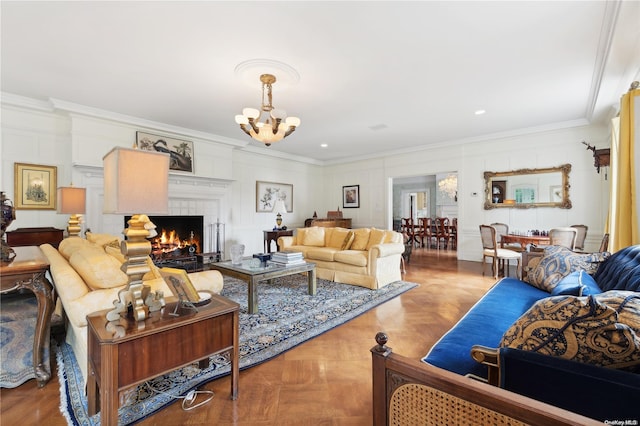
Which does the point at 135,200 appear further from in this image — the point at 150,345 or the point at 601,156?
the point at 601,156

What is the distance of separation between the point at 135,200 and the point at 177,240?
4828mm

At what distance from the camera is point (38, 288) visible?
1821 mm

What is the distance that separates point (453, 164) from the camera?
636 centimetres

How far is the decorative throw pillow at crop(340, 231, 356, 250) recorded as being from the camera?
4.66m

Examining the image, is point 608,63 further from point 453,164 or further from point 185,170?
point 185,170

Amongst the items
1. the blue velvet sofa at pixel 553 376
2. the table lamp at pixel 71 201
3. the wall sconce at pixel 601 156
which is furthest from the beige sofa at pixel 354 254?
the wall sconce at pixel 601 156

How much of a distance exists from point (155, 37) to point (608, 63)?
4.43 meters

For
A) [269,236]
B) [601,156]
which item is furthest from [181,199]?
[601,156]

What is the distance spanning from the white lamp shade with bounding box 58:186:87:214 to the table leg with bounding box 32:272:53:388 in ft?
6.55

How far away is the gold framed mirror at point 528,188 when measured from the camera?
204 inches

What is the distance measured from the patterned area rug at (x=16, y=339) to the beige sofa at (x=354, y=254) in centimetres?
318

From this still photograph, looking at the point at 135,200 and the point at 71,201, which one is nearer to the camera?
the point at 135,200

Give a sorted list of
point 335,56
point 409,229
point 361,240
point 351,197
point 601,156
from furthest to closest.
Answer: point 409,229 < point 351,197 < point 361,240 < point 601,156 < point 335,56

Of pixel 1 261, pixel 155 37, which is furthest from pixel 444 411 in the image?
pixel 155 37
